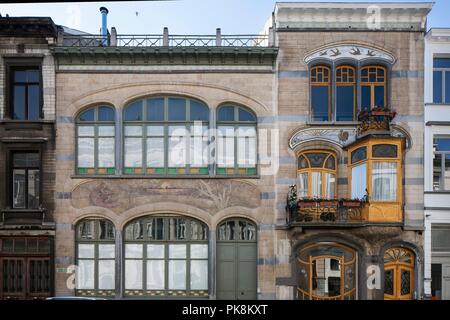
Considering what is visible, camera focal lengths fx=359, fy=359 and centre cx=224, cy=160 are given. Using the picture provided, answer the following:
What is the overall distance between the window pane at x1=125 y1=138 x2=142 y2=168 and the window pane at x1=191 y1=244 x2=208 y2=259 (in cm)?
249

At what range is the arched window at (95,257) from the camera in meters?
8.86

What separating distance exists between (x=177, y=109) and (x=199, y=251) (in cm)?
362

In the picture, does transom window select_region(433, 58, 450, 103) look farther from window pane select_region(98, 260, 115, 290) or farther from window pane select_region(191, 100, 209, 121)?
window pane select_region(98, 260, 115, 290)

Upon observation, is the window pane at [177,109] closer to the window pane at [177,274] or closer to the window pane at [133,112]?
the window pane at [133,112]

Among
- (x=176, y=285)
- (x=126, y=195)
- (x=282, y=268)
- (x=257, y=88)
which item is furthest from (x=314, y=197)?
(x=126, y=195)

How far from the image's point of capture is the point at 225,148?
891 cm

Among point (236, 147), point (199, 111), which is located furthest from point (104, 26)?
point (236, 147)

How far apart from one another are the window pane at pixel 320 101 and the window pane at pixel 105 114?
511 cm

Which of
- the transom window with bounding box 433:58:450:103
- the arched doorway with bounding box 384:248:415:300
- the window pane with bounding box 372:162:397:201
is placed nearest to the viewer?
the window pane with bounding box 372:162:397:201

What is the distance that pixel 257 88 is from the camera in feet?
29.9

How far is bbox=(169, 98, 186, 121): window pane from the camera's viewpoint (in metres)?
9.03

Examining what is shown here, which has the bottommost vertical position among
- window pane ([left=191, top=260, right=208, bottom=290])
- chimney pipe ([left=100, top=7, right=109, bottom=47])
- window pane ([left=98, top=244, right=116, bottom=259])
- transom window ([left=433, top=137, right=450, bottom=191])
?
window pane ([left=191, top=260, right=208, bottom=290])

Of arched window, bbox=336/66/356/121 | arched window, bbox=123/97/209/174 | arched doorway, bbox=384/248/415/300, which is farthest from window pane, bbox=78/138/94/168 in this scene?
arched doorway, bbox=384/248/415/300

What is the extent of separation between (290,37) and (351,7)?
5.12 ft
